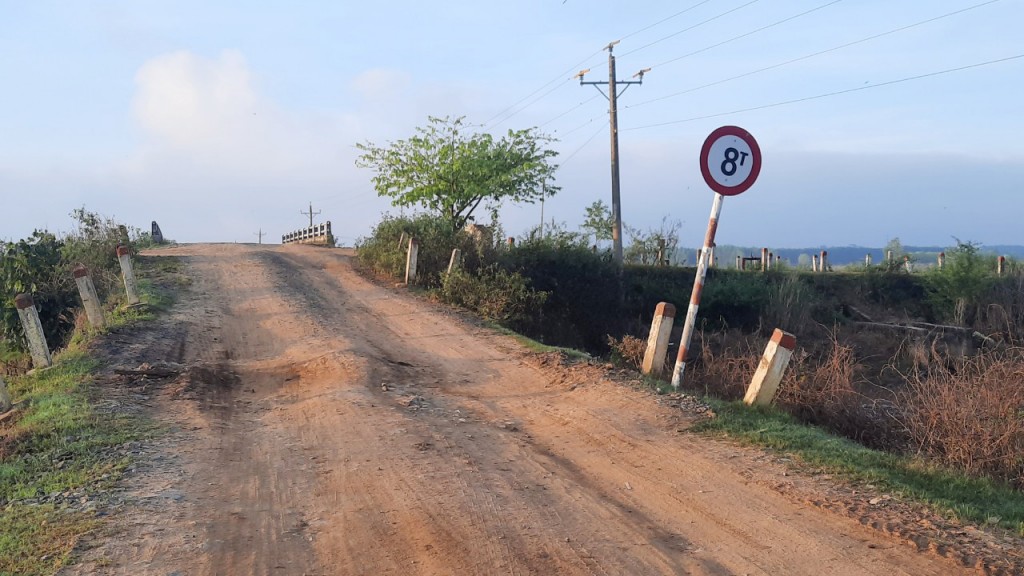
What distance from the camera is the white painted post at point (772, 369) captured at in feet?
28.2

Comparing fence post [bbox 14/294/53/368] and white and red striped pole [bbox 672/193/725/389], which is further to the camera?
fence post [bbox 14/294/53/368]

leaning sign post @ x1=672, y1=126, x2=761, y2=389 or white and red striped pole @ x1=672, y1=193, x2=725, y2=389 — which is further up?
leaning sign post @ x1=672, y1=126, x2=761, y2=389

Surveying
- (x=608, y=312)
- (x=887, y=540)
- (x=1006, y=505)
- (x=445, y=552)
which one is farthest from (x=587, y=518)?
(x=608, y=312)

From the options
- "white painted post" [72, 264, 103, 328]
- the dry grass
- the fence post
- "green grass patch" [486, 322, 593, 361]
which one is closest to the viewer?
the dry grass

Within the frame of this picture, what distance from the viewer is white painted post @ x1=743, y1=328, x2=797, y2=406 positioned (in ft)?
28.2

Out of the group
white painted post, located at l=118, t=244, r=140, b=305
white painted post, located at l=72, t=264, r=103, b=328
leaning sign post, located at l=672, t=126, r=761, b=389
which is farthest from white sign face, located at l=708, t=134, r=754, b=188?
white painted post, located at l=118, t=244, r=140, b=305

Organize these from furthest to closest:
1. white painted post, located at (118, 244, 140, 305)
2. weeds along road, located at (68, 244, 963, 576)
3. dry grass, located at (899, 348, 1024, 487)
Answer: white painted post, located at (118, 244, 140, 305)
dry grass, located at (899, 348, 1024, 487)
weeds along road, located at (68, 244, 963, 576)

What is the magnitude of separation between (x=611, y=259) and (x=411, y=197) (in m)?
7.50

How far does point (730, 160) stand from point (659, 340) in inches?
99.8

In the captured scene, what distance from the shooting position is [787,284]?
30266mm

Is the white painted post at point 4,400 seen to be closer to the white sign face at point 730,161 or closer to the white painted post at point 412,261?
the white sign face at point 730,161

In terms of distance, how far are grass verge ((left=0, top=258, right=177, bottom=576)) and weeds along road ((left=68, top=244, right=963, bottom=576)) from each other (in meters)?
0.30

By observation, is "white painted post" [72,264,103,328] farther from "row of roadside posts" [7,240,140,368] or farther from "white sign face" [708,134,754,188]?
"white sign face" [708,134,754,188]

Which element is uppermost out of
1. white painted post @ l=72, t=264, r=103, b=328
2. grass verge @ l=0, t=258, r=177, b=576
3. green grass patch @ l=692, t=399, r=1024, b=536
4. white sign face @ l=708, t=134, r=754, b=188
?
white sign face @ l=708, t=134, r=754, b=188
